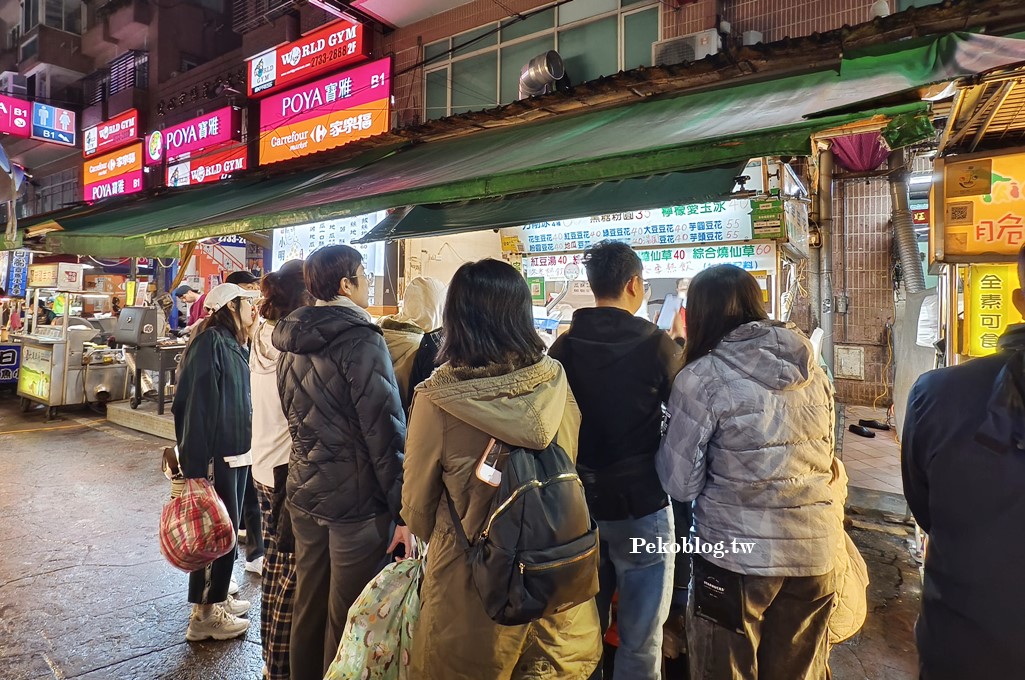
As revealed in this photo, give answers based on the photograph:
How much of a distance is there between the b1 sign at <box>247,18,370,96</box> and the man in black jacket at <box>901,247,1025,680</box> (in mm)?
11562

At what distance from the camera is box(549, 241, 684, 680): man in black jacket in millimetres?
2441

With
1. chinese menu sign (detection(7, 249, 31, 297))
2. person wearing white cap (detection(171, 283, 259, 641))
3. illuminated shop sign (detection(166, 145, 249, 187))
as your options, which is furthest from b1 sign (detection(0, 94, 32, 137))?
person wearing white cap (detection(171, 283, 259, 641))

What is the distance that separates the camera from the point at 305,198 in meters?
5.19

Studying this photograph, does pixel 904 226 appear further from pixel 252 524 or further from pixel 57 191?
pixel 57 191

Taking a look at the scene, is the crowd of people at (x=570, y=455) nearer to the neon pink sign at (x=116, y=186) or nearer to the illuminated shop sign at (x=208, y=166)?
the illuminated shop sign at (x=208, y=166)

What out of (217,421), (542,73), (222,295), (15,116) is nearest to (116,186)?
(15,116)

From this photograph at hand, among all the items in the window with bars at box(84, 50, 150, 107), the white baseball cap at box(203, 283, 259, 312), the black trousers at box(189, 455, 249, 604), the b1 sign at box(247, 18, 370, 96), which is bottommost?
the black trousers at box(189, 455, 249, 604)

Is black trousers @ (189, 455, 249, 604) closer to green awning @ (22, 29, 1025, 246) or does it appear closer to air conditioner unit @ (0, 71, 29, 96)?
green awning @ (22, 29, 1025, 246)

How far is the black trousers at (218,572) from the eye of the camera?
3.36 meters

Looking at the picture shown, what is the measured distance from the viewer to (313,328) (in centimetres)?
238

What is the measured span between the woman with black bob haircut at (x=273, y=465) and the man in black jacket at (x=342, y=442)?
0.35 metres

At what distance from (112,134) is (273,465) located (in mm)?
19924

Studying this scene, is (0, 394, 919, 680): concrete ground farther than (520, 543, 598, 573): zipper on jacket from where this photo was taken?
Yes

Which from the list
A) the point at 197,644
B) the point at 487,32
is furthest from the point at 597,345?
the point at 487,32
